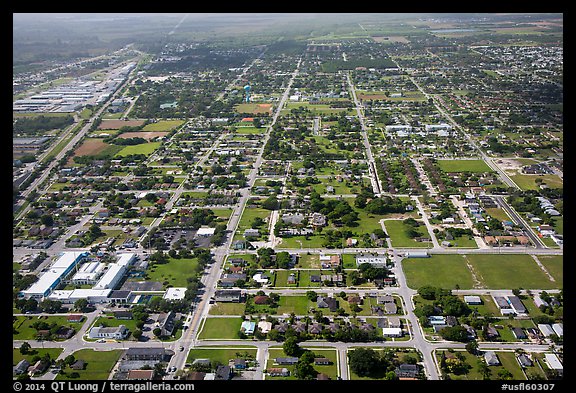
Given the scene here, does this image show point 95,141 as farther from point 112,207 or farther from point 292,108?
point 292,108

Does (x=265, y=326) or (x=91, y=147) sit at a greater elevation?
(x=91, y=147)

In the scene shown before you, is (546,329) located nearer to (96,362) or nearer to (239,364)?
(239,364)

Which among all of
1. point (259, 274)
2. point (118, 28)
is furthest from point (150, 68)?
point (259, 274)

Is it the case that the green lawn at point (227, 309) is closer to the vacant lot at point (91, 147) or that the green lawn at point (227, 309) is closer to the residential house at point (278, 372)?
the residential house at point (278, 372)

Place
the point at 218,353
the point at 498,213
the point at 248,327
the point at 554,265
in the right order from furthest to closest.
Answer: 1. the point at 498,213
2. the point at 554,265
3. the point at 248,327
4. the point at 218,353

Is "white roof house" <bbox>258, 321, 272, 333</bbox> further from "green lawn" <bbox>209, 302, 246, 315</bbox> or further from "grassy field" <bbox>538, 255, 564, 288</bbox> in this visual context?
"grassy field" <bbox>538, 255, 564, 288</bbox>

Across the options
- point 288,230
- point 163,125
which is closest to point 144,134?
point 163,125
